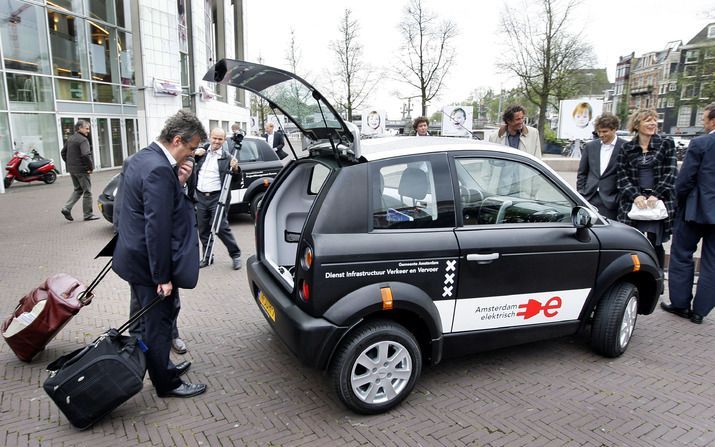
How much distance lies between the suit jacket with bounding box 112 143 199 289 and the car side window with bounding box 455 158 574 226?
1.88 metres

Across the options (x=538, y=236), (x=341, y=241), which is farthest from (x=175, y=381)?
(x=538, y=236)

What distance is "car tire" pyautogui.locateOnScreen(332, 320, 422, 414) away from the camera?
283cm

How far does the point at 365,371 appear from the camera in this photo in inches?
116

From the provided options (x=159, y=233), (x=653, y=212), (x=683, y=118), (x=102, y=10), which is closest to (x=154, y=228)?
(x=159, y=233)

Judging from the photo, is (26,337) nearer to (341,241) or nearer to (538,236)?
(341,241)

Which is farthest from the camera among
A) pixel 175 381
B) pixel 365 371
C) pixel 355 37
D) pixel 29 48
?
pixel 355 37

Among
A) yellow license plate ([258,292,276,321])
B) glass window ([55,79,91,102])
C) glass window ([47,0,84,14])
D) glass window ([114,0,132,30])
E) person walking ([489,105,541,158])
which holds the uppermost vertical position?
glass window ([114,0,132,30])

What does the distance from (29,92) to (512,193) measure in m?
17.8

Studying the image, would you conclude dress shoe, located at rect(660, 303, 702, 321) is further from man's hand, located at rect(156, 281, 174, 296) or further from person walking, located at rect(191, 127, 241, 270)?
person walking, located at rect(191, 127, 241, 270)

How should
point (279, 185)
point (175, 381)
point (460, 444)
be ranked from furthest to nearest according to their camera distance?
point (279, 185) < point (175, 381) < point (460, 444)

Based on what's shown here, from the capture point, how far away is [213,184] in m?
6.05

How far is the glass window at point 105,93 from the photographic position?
18.8m

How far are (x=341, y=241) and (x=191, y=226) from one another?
3.18 ft

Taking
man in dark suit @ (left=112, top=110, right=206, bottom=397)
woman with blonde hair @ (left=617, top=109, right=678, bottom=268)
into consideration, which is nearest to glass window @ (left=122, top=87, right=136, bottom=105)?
man in dark suit @ (left=112, top=110, right=206, bottom=397)
